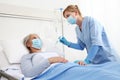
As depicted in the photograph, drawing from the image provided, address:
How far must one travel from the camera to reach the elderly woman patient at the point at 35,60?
1829 millimetres

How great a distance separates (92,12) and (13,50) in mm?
1632

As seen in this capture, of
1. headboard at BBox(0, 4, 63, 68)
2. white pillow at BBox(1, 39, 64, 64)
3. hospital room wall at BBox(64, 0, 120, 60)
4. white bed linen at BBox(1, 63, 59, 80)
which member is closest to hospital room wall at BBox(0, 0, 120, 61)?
hospital room wall at BBox(64, 0, 120, 60)

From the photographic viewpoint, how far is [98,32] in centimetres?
205

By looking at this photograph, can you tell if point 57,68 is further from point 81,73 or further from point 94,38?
point 94,38

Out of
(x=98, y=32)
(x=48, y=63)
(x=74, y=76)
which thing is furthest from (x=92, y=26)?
(x=74, y=76)

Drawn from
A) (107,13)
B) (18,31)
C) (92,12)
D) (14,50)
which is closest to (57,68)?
(14,50)

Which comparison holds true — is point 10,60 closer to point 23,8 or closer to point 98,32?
point 23,8

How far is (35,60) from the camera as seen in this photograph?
2.00 meters

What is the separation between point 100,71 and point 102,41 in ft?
2.61

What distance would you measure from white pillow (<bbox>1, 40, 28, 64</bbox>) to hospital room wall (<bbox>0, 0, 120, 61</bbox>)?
25.5 inches

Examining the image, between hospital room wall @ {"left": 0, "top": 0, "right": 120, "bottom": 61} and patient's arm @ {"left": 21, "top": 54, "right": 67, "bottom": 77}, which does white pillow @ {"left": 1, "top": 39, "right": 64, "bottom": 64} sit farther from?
hospital room wall @ {"left": 0, "top": 0, "right": 120, "bottom": 61}

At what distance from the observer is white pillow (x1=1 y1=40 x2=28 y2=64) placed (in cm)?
221

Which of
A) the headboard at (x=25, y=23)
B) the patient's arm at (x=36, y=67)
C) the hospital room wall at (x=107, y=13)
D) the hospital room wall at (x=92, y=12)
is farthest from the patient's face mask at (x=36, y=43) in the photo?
the hospital room wall at (x=107, y=13)

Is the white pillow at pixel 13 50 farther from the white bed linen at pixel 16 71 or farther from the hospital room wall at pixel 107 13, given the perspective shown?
the hospital room wall at pixel 107 13
